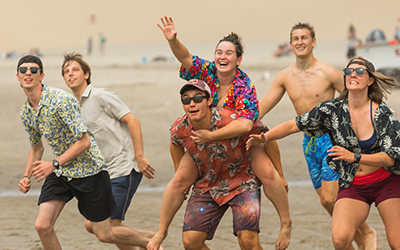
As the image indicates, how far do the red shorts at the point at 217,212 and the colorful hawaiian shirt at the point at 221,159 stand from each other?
0.20 feet

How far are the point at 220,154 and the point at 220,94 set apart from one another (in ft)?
1.68

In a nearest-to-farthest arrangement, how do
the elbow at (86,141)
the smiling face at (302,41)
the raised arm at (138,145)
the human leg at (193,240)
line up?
the human leg at (193,240)
the elbow at (86,141)
the raised arm at (138,145)
the smiling face at (302,41)

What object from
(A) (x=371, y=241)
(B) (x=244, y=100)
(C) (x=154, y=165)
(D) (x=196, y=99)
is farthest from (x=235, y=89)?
(C) (x=154, y=165)

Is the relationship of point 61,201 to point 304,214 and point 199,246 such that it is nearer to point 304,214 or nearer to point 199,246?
point 199,246

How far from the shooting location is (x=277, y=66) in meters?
22.5

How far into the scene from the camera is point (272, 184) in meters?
4.51

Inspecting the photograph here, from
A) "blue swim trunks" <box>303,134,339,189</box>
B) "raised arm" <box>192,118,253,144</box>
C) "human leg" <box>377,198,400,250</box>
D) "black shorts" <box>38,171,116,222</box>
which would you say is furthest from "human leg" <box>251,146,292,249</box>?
"black shorts" <box>38,171,116,222</box>

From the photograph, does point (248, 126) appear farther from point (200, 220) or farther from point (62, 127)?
point (62, 127)

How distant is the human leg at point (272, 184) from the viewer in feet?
14.8

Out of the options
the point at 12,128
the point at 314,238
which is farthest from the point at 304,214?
the point at 12,128

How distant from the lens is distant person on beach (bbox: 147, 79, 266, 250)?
433 cm

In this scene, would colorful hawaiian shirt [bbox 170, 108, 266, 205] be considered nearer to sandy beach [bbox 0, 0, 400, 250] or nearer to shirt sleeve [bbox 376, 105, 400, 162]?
shirt sleeve [bbox 376, 105, 400, 162]

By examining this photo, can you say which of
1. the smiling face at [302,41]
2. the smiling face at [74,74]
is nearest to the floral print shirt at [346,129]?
the smiling face at [302,41]

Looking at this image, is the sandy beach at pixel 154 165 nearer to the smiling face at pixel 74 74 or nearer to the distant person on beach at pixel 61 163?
the distant person on beach at pixel 61 163
